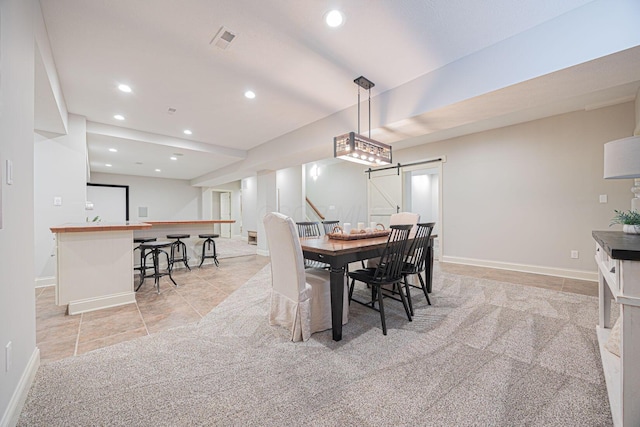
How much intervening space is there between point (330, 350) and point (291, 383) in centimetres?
44

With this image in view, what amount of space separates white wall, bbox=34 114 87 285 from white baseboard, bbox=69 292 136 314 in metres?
1.73

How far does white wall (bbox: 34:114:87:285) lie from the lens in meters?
3.62

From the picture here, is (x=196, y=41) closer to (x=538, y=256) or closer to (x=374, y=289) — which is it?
(x=374, y=289)

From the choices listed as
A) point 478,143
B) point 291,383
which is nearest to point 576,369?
point 291,383

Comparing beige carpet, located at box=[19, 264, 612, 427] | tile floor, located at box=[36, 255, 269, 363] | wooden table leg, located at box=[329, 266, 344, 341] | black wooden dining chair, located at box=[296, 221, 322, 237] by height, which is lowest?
tile floor, located at box=[36, 255, 269, 363]

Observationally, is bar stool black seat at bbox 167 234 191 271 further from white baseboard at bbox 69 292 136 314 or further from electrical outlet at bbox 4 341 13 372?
electrical outlet at bbox 4 341 13 372

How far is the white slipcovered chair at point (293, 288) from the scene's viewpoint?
6.65ft

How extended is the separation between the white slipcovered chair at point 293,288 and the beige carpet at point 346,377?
108 millimetres

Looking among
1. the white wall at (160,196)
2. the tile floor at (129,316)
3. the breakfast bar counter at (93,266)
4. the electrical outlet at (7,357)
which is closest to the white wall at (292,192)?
the tile floor at (129,316)

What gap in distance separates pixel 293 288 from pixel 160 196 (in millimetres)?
9175

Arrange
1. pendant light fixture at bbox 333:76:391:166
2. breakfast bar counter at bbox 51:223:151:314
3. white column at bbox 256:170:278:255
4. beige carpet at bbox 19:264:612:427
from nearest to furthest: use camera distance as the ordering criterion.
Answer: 1. beige carpet at bbox 19:264:612:427
2. breakfast bar counter at bbox 51:223:151:314
3. pendant light fixture at bbox 333:76:391:166
4. white column at bbox 256:170:278:255

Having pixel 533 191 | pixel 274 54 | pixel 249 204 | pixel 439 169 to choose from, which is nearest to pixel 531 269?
pixel 533 191

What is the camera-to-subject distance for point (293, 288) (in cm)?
209

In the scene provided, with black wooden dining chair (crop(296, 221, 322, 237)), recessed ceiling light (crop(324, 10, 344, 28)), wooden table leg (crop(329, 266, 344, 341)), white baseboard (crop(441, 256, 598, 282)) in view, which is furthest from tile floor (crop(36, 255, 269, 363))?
→ white baseboard (crop(441, 256, 598, 282))
